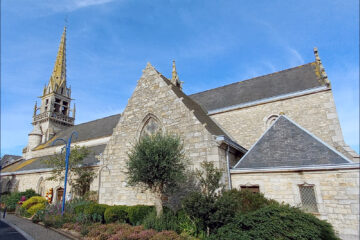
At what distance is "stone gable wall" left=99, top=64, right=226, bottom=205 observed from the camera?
31.3ft

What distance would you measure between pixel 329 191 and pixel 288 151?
6.53ft

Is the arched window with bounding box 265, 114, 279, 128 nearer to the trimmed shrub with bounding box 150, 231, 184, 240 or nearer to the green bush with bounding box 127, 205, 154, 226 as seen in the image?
the green bush with bounding box 127, 205, 154, 226

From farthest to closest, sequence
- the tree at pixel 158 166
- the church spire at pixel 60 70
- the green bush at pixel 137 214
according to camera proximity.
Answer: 1. the church spire at pixel 60 70
2. the green bush at pixel 137 214
3. the tree at pixel 158 166

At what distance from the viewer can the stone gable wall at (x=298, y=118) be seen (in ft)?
39.2

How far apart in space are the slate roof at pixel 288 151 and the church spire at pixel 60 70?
34.0 meters

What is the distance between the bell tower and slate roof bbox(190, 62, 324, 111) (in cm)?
2325

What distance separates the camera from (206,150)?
366 inches

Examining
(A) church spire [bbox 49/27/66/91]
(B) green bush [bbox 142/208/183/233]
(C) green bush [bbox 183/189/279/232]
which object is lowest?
(B) green bush [bbox 142/208/183/233]

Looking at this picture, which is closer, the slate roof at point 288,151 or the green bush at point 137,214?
the slate roof at point 288,151

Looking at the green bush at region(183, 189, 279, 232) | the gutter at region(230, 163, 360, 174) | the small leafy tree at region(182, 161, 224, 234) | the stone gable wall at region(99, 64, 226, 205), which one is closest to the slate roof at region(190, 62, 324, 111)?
the stone gable wall at region(99, 64, 226, 205)

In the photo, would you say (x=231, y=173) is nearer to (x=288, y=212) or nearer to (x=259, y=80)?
(x=288, y=212)

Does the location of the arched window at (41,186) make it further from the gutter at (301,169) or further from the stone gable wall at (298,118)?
the gutter at (301,169)

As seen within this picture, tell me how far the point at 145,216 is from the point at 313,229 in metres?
6.08

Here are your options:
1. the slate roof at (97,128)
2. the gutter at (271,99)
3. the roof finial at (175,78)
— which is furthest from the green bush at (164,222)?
the roof finial at (175,78)
